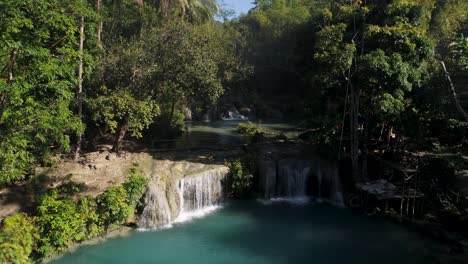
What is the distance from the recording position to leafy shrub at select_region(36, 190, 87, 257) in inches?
629

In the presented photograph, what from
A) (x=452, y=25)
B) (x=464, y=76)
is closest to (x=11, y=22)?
(x=464, y=76)

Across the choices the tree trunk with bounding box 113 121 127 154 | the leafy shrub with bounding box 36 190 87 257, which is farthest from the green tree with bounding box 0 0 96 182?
the tree trunk with bounding box 113 121 127 154

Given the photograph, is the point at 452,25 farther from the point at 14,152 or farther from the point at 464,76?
the point at 14,152

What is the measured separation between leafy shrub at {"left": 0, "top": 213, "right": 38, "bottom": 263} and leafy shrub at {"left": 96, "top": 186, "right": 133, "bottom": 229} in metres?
2.98

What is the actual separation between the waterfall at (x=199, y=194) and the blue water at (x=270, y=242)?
1078 mm

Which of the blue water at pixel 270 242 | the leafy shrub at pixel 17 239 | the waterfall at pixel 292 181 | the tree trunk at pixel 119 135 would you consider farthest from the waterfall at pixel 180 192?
the leafy shrub at pixel 17 239

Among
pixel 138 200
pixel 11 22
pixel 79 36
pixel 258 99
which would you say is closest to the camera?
pixel 11 22

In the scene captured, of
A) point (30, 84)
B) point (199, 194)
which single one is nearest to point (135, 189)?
point (199, 194)

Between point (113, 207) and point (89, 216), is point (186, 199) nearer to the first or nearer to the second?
point (113, 207)

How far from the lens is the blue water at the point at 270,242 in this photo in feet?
55.5

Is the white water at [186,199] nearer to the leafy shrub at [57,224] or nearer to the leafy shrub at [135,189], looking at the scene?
the leafy shrub at [135,189]

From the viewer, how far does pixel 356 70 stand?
874 inches

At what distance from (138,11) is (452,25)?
28.1 metres

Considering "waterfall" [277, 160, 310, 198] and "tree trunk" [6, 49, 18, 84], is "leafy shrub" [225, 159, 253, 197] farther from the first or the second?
"tree trunk" [6, 49, 18, 84]
